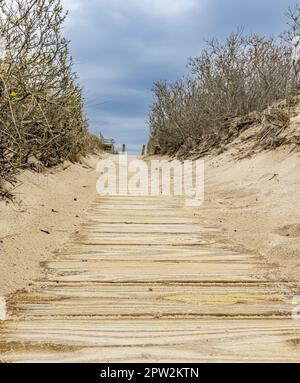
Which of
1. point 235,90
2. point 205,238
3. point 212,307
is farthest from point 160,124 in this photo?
point 212,307

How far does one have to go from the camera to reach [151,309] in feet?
7.69

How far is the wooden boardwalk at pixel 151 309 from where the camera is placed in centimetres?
188

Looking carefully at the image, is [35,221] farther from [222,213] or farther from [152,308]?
[152,308]

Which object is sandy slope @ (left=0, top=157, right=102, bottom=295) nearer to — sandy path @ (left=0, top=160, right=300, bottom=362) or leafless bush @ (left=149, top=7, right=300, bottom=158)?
sandy path @ (left=0, top=160, right=300, bottom=362)

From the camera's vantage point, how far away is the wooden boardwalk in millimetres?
1875

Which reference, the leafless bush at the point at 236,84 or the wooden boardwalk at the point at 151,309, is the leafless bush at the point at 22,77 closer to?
the wooden boardwalk at the point at 151,309

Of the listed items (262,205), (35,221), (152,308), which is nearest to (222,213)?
→ (262,205)

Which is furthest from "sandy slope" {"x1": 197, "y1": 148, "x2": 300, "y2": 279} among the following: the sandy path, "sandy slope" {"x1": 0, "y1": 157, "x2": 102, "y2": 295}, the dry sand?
"sandy slope" {"x1": 0, "y1": 157, "x2": 102, "y2": 295}

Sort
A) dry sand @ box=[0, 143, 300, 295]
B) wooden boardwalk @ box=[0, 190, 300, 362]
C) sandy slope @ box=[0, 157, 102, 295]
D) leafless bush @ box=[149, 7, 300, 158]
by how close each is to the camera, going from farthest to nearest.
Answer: leafless bush @ box=[149, 7, 300, 158] < dry sand @ box=[0, 143, 300, 295] < sandy slope @ box=[0, 157, 102, 295] < wooden boardwalk @ box=[0, 190, 300, 362]

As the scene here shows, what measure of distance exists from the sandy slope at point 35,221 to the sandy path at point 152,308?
0.55 ft

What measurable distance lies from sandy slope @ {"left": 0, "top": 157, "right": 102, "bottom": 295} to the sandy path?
167 millimetres

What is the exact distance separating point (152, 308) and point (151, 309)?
17mm

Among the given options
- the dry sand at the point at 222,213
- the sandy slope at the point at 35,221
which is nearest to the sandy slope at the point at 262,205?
the dry sand at the point at 222,213
